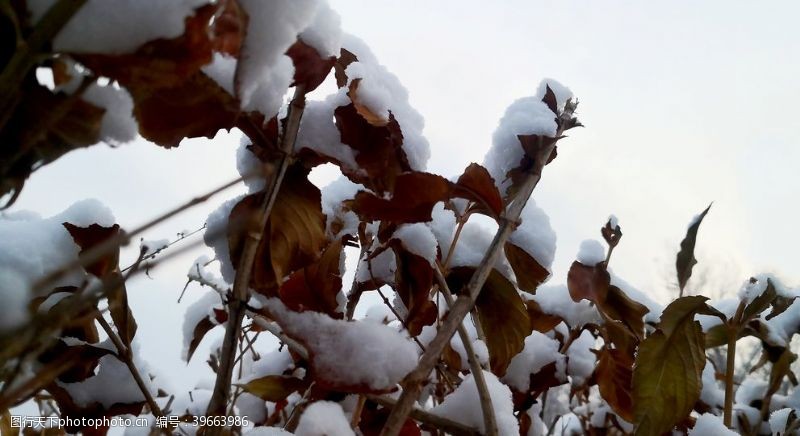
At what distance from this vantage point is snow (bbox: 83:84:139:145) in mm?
394

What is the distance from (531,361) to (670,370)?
1.02 ft

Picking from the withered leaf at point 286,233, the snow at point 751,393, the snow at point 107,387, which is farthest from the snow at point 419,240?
the snow at point 751,393

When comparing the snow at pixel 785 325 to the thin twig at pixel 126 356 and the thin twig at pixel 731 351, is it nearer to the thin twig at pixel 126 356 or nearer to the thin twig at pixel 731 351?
the thin twig at pixel 731 351

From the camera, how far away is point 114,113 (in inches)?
15.8

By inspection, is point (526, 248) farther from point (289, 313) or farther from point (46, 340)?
point (46, 340)

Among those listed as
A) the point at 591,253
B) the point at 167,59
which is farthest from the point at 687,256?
the point at 167,59

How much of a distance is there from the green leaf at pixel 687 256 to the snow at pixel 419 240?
41 cm

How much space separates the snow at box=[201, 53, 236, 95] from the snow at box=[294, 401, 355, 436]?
373 millimetres

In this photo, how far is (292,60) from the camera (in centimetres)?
60

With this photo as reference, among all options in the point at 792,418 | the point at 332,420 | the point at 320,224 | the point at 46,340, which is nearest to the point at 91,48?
the point at 46,340

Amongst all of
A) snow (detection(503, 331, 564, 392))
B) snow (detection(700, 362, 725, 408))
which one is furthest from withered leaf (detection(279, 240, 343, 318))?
snow (detection(700, 362, 725, 408))

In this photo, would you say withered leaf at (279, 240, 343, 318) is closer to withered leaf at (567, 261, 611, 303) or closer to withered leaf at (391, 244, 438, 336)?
withered leaf at (391, 244, 438, 336)

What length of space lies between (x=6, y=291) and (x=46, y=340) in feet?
0.72

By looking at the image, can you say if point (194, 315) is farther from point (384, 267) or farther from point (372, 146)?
point (372, 146)
